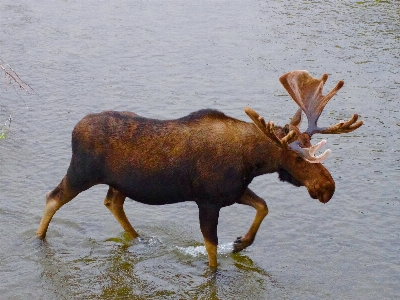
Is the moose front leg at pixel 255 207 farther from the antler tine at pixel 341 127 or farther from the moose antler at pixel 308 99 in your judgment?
the antler tine at pixel 341 127

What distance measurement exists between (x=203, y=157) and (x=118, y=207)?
128 centimetres

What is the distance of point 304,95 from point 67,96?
18.7ft

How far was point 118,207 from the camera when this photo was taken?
26.4 ft

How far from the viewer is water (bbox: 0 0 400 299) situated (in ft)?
24.4

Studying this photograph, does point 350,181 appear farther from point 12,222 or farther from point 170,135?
point 12,222

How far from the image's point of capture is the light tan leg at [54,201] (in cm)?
779

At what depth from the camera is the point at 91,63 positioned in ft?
44.2

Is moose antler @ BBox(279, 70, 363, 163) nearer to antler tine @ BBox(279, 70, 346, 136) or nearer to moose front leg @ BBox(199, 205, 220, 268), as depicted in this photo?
antler tine @ BBox(279, 70, 346, 136)

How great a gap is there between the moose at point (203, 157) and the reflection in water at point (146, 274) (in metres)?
0.24

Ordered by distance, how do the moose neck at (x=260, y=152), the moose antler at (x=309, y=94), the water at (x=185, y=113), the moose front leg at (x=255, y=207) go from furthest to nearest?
the moose front leg at (x=255, y=207) < the water at (x=185, y=113) < the moose neck at (x=260, y=152) < the moose antler at (x=309, y=94)

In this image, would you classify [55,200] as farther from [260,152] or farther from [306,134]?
[306,134]

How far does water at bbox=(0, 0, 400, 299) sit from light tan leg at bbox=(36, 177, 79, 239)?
15 centimetres

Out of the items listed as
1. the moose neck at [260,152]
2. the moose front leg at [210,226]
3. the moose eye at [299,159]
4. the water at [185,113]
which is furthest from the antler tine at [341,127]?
the water at [185,113]

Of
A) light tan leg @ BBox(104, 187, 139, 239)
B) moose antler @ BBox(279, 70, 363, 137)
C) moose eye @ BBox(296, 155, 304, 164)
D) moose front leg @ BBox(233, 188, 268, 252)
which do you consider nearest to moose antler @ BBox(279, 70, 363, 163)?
moose antler @ BBox(279, 70, 363, 137)
